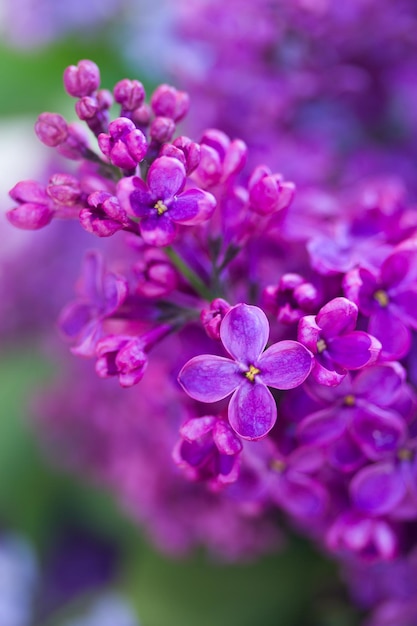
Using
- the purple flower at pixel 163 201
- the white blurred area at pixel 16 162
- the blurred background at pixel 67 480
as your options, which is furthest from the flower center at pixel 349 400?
the white blurred area at pixel 16 162

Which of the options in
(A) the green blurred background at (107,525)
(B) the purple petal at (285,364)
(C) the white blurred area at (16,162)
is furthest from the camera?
Answer: (C) the white blurred area at (16,162)

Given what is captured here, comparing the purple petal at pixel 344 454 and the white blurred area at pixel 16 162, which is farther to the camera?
the white blurred area at pixel 16 162

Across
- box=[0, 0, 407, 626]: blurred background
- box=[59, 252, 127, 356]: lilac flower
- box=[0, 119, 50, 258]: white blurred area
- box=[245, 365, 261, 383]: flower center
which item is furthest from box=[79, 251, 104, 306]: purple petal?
box=[0, 119, 50, 258]: white blurred area

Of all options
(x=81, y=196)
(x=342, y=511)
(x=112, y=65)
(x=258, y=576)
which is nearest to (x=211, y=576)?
(x=258, y=576)

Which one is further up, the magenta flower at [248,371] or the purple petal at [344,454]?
the magenta flower at [248,371]

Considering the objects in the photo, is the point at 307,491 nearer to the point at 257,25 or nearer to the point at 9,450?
the point at 257,25

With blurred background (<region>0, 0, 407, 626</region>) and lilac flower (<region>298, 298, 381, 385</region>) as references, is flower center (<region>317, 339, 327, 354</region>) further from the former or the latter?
blurred background (<region>0, 0, 407, 626</region>)

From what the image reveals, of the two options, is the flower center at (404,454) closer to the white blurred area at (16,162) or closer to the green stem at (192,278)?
the green stem at (192,278)

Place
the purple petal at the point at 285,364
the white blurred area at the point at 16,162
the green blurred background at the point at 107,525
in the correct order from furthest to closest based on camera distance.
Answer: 1. the white blurred area at the point at 16,162
2. the green blurred background at the point at 107,525
3. the purple petal at the point at 285,364
